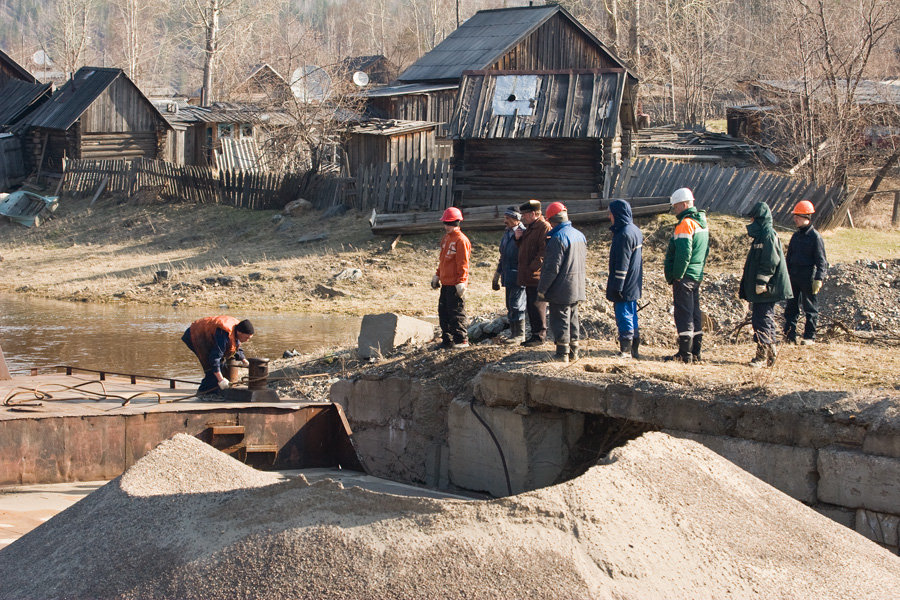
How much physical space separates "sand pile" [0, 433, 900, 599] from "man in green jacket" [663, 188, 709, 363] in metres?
2.61

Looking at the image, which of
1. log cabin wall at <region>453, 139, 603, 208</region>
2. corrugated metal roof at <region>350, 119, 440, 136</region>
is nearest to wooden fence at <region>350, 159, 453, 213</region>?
log cabin wall at <region>453, 139, 603, 208</region>

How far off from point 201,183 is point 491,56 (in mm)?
9296

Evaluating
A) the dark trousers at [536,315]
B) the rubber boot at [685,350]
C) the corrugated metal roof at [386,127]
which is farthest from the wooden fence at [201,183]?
the rubber boot at [685,350]

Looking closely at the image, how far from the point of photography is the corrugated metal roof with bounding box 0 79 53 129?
113ft

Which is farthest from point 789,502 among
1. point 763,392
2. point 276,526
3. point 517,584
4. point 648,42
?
point 648,42

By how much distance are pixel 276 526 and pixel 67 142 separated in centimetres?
3015

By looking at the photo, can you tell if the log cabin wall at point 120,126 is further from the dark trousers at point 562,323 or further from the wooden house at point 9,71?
the dark trousers at point 562,323

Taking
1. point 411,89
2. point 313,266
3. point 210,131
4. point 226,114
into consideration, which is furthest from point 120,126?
point 313,266

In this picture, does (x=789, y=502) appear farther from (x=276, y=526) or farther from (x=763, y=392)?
(x=276, y=526)

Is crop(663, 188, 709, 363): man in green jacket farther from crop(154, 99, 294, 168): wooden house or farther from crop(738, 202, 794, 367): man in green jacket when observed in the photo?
crop(154, 99, 294, 168): wooden house

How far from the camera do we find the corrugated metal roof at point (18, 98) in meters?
34.3

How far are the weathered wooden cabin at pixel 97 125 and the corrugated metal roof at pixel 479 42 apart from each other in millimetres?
9305

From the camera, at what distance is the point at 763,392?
22.3ft

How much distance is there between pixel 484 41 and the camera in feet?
96.8
